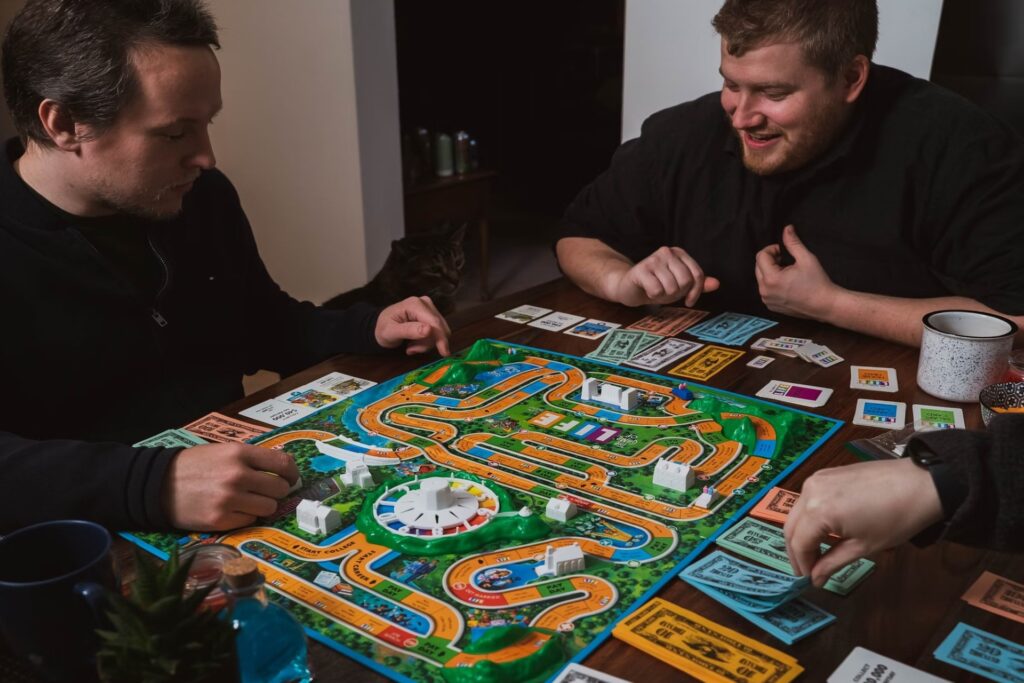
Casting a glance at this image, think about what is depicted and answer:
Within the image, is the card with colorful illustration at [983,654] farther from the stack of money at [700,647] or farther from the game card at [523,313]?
the game card at [523,313]

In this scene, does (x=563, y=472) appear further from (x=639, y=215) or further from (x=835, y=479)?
(x=639, y=215)

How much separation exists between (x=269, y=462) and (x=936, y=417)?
0.98 m

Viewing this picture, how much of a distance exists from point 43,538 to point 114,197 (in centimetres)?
81

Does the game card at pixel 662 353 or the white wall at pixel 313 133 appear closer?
the game card at pixel 662 353

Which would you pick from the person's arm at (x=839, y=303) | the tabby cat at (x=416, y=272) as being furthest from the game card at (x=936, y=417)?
the tabby cat at (x=416, y=272)

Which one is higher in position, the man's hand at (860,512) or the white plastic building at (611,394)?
the man's hand at (860,512)

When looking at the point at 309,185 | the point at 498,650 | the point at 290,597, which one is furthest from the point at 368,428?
the point at 309,185

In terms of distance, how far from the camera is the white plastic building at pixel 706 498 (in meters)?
1.02

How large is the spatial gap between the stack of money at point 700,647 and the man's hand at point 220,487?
461 mm

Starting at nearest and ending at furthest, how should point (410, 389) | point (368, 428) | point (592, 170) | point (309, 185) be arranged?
1. point (368, 428)
2. point (410, 389)
3. point (309, 185)
4. point (592, 170)

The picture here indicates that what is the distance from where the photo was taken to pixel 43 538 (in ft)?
2.45

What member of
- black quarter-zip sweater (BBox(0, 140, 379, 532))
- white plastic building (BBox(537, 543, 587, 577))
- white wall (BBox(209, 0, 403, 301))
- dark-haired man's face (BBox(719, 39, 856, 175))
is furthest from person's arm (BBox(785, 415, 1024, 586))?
white wall (BBox(209, 0, 403, 301))

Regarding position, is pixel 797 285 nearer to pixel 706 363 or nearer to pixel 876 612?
pixel 706 363

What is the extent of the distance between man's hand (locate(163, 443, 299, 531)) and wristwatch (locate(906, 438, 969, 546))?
732 mm
